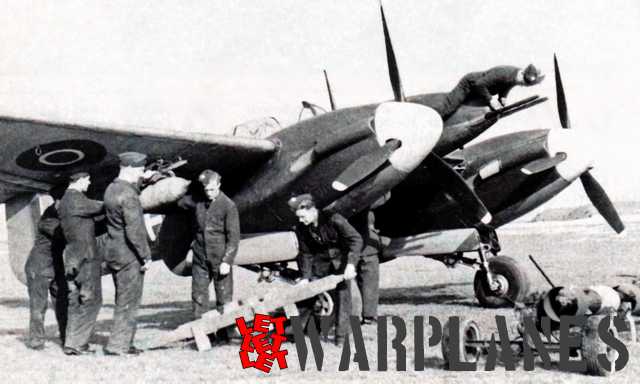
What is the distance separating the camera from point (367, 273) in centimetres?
834

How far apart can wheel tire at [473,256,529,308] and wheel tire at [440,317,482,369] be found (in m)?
4.68

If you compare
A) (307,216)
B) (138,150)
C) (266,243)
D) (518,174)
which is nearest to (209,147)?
(138,150)

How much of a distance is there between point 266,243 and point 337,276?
265 cm

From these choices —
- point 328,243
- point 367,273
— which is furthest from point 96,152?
point 367,273

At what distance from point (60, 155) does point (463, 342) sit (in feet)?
17.0

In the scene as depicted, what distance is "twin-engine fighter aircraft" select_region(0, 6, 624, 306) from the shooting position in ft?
25.1

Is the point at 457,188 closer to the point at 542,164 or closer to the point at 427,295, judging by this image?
the point at 542,164

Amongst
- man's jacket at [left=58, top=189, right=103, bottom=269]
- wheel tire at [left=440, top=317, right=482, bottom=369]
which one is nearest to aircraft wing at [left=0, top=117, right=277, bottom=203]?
man's jacket at [left=58, top=189, right=103, bottom=269]

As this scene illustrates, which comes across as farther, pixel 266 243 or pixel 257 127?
pixel 257 127

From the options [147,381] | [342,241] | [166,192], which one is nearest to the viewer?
[147,381]

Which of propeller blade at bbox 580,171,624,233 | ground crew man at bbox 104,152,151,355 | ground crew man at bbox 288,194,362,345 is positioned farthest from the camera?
propeller blade at bbox 580,171,624,233

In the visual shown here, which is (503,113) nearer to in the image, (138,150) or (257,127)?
(257,127)

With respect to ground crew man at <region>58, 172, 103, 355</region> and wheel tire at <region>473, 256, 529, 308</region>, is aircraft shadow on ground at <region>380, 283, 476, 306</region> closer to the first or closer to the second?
wheel tire at <region>473, 256, 529, 308</region>

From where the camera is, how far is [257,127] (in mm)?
9695
